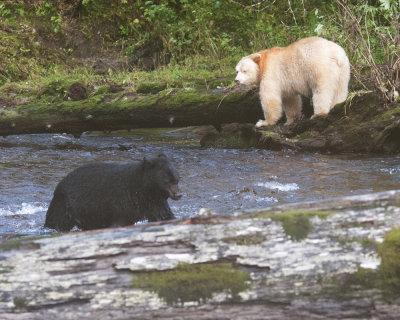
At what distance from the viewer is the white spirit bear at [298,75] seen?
30.1 ft

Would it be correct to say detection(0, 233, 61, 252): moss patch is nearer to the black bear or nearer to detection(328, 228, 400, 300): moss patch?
detection(328, 228, 400, 300): moss patch

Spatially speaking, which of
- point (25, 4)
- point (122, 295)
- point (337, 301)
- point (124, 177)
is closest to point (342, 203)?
point (337, 301)

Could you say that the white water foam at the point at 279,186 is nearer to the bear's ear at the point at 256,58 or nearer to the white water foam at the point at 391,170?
the white water foam at the point at 391,170

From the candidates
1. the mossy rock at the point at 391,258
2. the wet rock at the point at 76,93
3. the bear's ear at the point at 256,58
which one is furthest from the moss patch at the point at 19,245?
the wet rock at the point at 76,93

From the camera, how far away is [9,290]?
2.52 meters

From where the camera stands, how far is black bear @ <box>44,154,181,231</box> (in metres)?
4.74

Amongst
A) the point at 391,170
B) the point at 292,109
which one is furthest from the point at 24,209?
the point at 292,109

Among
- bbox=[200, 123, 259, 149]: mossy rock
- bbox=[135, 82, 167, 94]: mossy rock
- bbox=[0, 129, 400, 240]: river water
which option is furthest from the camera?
bbox=[135, 82, 167, 94]: mossy rock

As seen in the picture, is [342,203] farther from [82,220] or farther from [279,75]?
[279,75]

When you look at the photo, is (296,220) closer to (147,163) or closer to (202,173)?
(147,163)

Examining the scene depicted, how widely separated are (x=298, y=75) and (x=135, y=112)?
2668 millimetres

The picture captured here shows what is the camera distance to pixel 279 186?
712 centimetres

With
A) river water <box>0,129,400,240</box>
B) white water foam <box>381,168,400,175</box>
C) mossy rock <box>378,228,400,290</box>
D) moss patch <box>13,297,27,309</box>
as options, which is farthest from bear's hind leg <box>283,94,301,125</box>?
moss patch <box>13,297,27,309</box>

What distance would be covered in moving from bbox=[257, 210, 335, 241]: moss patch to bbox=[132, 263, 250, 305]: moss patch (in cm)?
28
